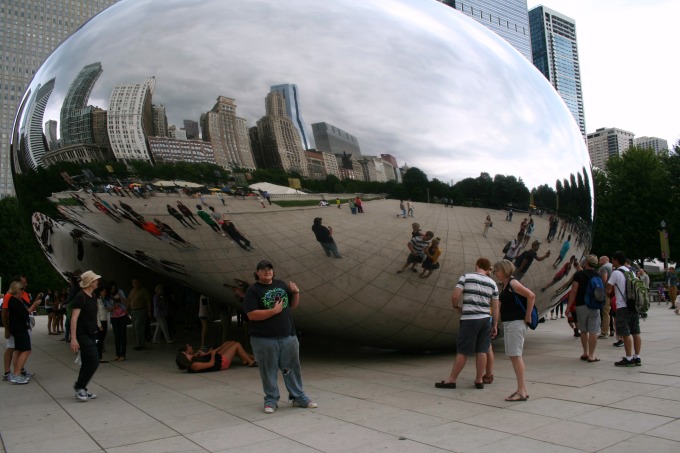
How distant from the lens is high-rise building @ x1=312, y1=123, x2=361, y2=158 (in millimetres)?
6031

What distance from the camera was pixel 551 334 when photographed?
10.9 meters

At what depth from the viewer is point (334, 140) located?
6.07 m

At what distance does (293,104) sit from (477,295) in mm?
2864

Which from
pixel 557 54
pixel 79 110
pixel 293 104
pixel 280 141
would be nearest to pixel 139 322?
pixel 79 110

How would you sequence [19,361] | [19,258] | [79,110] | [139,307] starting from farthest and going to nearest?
[19,258]
[139,307]
[19,361]
[79,110]

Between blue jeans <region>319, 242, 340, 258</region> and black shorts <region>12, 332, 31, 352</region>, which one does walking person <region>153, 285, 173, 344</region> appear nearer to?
black shorts <region>12, 332, 31, 352</region>

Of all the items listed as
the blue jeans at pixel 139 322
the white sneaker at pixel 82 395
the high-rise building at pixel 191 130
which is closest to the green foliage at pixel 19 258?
the blue jeans at pixel 139 322

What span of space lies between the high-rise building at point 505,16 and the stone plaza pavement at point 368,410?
115 meters

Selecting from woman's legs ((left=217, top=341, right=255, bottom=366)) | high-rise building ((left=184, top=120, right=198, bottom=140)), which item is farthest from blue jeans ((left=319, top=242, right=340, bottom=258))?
woman's legs ((left=217, top=341, right=255, bottom=366))

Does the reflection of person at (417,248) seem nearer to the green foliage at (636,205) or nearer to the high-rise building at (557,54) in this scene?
the green foliage at (636,205)

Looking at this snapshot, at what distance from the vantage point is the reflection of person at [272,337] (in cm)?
515

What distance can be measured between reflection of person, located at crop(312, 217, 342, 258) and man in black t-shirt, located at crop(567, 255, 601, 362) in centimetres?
367

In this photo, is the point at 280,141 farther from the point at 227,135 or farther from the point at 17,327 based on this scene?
the point at 17,327

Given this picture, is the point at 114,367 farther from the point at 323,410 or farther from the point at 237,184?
the point at 323,410
